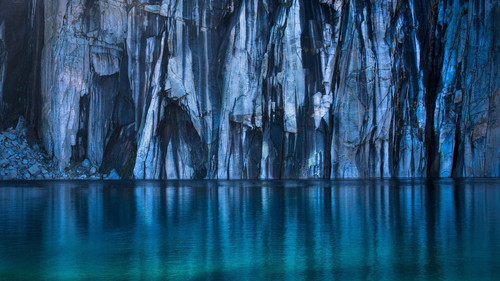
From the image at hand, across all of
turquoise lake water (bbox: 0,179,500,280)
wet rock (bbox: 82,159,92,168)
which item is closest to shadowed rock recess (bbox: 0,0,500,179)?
wet rock (bbox: 82,159,92,168)

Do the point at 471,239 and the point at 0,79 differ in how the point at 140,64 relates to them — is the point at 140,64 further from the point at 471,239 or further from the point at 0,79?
the point at 471,239

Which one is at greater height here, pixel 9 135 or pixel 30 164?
pixel 9 135

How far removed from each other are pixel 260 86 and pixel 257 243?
44.4 metres

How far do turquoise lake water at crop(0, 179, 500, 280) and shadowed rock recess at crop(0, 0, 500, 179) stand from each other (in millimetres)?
33262

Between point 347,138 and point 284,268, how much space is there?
141 ft

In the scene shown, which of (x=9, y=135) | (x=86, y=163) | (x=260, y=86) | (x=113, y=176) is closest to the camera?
(x=260, y=86)

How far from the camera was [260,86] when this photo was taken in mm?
54219

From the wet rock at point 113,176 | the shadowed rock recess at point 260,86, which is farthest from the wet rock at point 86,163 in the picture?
the wet rock at point 113,176

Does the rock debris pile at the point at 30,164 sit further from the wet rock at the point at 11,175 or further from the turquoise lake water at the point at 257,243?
the turquoise lake water at the point at 257,243

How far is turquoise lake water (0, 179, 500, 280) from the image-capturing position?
8055 mm

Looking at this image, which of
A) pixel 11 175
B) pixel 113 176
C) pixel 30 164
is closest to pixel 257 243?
pixel 113 176

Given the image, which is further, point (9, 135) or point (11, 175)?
point (9, 135)

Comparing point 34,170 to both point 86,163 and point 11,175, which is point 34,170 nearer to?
point 11,175

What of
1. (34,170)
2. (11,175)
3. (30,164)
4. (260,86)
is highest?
(260,86)
